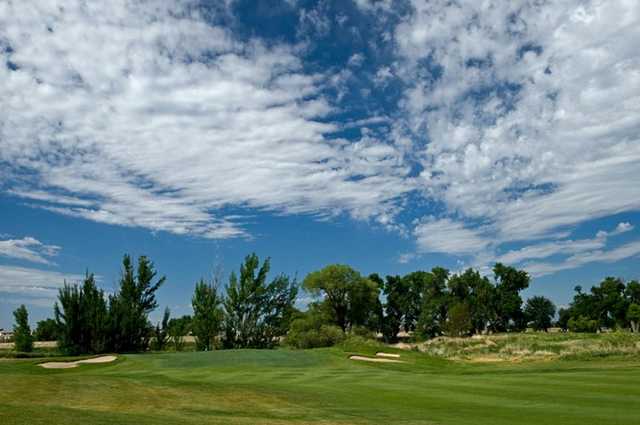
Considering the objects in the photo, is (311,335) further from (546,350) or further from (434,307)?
(434,307)

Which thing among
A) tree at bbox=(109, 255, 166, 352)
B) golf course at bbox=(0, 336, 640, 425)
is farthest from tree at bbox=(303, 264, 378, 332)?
golf course at bbox=(0, 336, 640, 425)

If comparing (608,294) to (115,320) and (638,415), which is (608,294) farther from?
(638,415)

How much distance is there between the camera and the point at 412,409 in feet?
51.3

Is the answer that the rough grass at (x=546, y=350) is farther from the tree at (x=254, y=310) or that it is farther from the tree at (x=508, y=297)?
the tree at (x=508, y=297)

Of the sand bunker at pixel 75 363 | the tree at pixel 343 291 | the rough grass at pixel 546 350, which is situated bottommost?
the rough grass at pixel 546 350

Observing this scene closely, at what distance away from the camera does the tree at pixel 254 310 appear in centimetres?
6806

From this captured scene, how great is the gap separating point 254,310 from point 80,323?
2438 centimetres

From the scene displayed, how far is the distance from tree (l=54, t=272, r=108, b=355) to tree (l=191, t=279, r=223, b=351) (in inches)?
532

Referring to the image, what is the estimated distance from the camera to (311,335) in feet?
218

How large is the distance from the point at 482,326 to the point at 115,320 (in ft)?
285

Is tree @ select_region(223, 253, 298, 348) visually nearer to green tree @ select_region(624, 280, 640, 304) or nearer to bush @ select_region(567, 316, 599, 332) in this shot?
bush @ select_region(567, 316, 599, 332)

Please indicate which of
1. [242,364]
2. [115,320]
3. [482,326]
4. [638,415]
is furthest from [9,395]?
[482,326]

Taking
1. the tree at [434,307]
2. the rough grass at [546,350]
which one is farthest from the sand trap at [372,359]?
the tree at [434,307]

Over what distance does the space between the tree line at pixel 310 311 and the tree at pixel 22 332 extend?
14 centimetres
